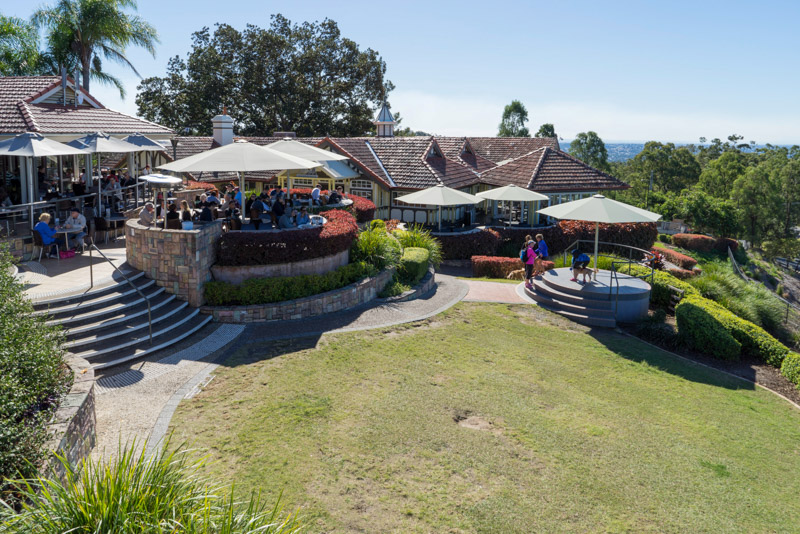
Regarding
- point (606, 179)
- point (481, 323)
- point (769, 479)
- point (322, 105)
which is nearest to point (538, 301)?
point (481, 323)

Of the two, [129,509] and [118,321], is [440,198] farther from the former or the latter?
[129,509]

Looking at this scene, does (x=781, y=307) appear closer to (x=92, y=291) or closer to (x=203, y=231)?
(x=203, y=231)

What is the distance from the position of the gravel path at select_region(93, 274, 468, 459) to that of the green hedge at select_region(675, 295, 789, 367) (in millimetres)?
6887

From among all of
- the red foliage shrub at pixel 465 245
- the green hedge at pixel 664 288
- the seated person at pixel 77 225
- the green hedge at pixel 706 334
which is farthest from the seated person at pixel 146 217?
the green hedge at pixel 664 288

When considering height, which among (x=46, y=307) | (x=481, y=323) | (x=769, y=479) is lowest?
(x=769, y=479)

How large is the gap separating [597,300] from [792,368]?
525cm

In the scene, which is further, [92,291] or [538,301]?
[538,301]

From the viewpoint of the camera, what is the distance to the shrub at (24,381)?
6188mm

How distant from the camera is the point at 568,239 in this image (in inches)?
1203

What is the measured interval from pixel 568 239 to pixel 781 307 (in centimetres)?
1049

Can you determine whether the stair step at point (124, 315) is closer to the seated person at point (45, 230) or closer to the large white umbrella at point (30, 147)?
the seated person at point (45, 230)

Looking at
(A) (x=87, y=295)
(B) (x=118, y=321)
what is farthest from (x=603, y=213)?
(A) (x=87, y=295)

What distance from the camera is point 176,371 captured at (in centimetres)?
1140

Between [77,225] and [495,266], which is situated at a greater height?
[77,225]
